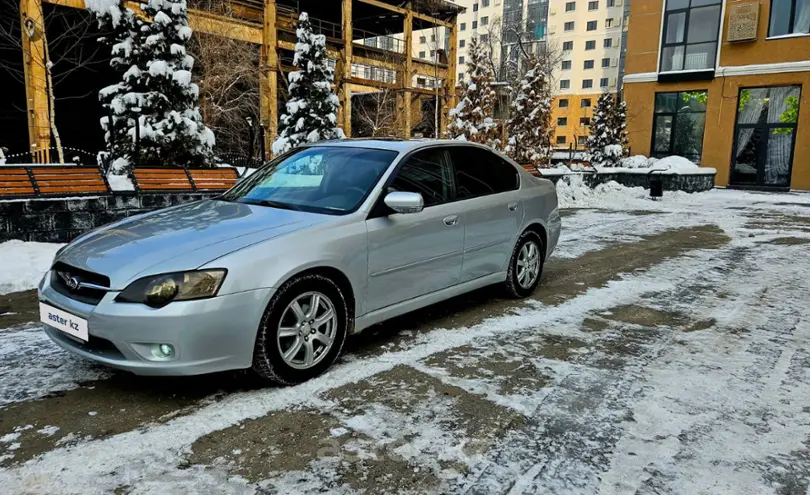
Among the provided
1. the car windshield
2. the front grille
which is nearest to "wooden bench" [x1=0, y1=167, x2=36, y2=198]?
the car windshield

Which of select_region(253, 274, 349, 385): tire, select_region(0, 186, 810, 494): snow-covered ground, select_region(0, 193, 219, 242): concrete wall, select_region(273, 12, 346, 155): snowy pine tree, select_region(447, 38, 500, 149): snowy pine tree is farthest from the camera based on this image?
select_region(447, 38, 500, 149): snowy pine tree

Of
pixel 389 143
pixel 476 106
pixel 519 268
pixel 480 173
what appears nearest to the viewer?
pixel 389 143

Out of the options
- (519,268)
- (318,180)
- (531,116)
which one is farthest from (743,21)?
(318,180)

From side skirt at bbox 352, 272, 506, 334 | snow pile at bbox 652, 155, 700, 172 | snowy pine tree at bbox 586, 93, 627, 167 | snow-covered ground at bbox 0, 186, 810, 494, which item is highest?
snowy pine tree at bbox 586, 93, 627, 167

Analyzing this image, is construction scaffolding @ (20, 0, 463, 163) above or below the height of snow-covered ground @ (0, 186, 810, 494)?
above

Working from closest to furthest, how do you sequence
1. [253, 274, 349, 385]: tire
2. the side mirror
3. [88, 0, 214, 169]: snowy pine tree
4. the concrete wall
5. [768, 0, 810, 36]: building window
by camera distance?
[253, 274, 349, 385]: tire
the side mirror
the concrete wall
[88, 0, 214, 169]: snowy pine tree
[768, 0, 810, 36]: building window

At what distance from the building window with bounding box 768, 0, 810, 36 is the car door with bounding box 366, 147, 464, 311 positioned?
23.1 meters

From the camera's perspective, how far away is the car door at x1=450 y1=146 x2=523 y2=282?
489 cm

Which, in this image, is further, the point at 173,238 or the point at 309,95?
the point at 309,95

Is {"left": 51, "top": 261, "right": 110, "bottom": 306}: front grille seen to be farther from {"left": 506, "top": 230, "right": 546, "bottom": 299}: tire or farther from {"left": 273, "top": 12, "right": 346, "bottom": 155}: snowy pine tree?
{"left": 273, "top": 12, "right": 346, "bottom": 155}: snowy pine tree

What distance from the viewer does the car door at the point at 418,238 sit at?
4.03 metres

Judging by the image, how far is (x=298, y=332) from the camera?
354 cm

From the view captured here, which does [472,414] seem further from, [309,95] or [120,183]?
[309,95]

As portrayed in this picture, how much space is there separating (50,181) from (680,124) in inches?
957
